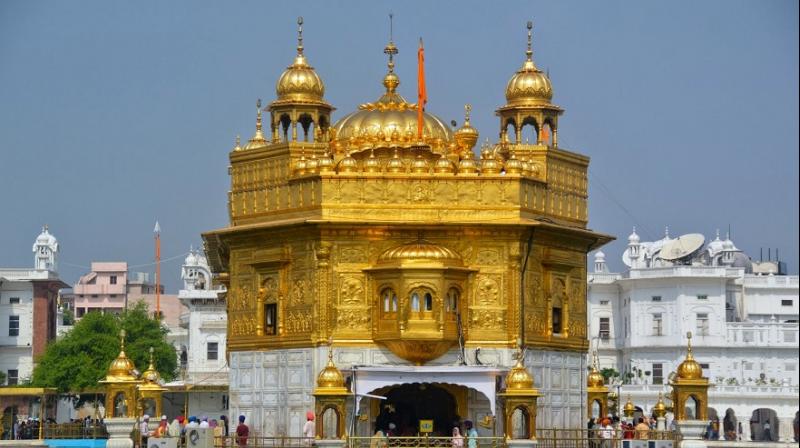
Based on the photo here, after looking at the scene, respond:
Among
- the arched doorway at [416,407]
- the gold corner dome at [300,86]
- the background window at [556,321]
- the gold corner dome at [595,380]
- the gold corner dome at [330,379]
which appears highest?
the gold corner dome at [300,86]

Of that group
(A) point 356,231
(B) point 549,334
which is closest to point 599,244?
(B) point 549,334

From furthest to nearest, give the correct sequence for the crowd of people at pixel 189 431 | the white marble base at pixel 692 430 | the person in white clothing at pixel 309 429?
the white marble base at pixel 692 430, the crowd of people at pixel 189 431, the person in white clothing at pixel 309 429

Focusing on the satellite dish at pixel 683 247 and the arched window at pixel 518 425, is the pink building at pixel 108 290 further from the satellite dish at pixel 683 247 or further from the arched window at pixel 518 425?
the arched window at pixel 518 425

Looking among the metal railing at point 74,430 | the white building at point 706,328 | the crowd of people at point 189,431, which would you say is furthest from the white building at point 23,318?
the crowd of people at point 189,431

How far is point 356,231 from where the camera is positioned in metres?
51.3

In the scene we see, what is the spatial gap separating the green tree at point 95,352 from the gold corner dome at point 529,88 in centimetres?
5004

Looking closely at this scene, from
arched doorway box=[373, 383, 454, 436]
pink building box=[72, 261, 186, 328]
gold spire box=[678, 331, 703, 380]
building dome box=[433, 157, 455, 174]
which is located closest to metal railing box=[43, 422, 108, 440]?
arched doorway box=[373, 383, 454, 436]

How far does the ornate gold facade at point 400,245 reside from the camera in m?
50.9

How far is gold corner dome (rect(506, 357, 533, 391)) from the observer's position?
4859cm

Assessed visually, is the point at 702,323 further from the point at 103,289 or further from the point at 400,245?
the point at 400,245

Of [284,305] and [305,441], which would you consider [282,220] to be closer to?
[284,305]

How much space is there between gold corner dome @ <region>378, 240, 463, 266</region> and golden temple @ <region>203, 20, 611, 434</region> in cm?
4

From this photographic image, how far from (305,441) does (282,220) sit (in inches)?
242

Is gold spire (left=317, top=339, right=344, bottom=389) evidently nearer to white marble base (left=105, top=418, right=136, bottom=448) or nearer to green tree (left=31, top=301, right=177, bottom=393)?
white marble base (left=105, top=418, right=136, bottom=448)
